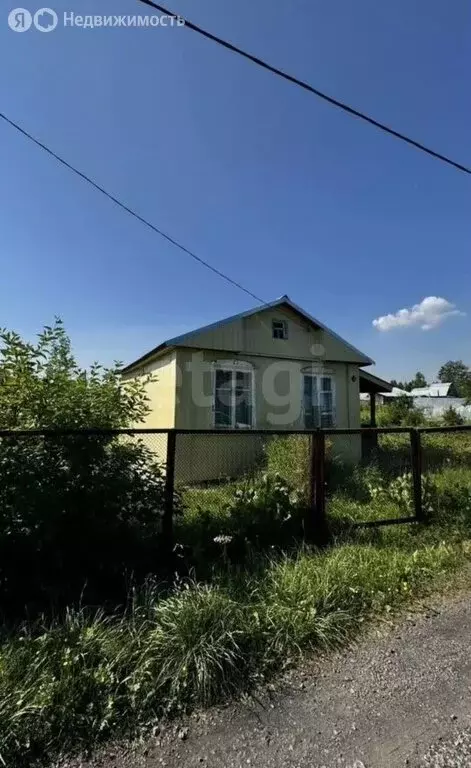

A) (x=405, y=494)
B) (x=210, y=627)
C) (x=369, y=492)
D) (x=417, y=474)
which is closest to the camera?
(x=210, y=627)

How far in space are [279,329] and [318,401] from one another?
87.1 inches

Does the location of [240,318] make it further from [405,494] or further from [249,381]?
[405,494]

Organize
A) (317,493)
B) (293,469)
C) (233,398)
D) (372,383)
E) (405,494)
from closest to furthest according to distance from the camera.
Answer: (317,493), (405,494), (293,469), (233,398), (372,383)

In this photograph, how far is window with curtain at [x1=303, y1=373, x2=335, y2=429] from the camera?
1128 cm

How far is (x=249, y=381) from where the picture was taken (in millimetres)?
10625

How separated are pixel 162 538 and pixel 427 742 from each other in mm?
2623

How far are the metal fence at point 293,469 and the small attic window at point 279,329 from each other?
2775 mm

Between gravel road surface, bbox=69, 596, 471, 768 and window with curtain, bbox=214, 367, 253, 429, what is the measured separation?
24.8 feet

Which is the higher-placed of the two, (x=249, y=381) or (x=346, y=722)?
(x=249, y=381)

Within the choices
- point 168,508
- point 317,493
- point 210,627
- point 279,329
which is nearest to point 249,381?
point 279,329

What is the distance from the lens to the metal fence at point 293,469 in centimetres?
407

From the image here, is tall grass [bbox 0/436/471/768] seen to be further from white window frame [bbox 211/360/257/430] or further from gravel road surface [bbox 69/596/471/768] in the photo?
white window frame [bbox 211/360/257/430]

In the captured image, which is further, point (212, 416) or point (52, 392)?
point (212, 416)

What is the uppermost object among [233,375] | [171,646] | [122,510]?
[233,375]
